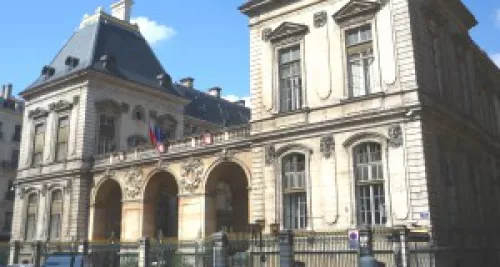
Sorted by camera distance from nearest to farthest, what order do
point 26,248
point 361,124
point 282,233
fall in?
1. point 282,233
2. point 361,124
3. point 26,248

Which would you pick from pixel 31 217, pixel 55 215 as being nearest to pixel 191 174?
pixel 55 215

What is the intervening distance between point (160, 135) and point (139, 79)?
913 cm

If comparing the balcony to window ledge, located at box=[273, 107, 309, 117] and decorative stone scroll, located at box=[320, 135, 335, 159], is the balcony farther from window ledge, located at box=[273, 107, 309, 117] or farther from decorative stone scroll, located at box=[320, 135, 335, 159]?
decorative stone scroll, located at box=[320, 135, 335, 159]

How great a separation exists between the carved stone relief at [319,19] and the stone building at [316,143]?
10 centimetres

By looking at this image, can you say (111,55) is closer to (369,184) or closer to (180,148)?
(180,148)

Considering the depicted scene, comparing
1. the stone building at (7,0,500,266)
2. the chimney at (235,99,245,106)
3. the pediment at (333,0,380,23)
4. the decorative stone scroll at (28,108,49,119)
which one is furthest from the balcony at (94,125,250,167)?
the chimney at (235,99,245,106)

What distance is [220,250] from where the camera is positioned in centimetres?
1934

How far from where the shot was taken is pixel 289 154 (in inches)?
902

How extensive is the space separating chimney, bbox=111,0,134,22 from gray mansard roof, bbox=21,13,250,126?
1.71m

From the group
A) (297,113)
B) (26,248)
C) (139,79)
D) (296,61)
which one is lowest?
(26,248)

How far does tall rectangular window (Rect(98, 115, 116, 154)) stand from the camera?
35125mm

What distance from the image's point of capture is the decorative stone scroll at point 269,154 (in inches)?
921

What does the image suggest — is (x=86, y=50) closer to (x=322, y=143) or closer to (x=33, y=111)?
(x=33, y=111)

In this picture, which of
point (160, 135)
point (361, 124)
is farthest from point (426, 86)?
point (160, 135)
